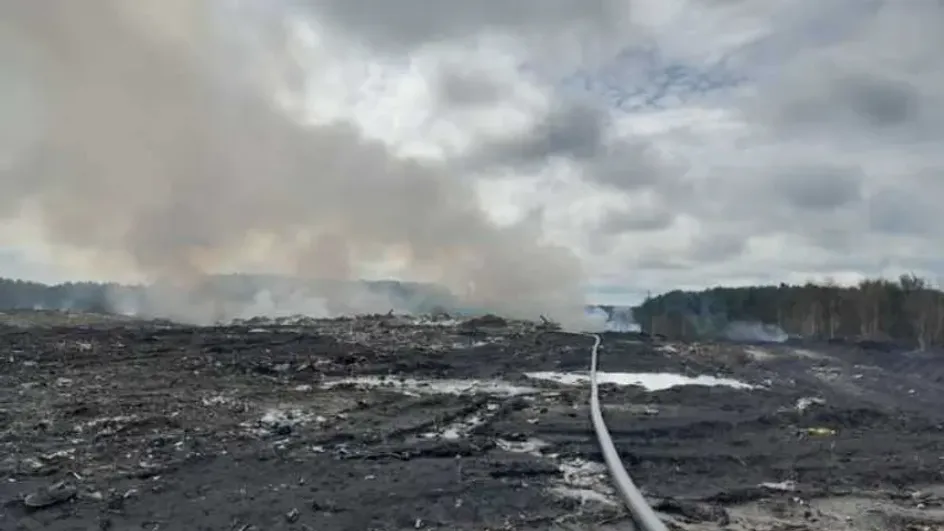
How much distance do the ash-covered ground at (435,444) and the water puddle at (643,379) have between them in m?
0.11

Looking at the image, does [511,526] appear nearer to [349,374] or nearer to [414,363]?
[349,374]

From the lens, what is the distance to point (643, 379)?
47.7 feet

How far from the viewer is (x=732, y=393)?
12047mm

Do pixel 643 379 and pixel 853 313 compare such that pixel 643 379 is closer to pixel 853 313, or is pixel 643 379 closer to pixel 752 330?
pixel 853 313

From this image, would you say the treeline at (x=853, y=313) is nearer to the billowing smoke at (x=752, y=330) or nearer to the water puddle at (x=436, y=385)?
the billowing smoke at (x=752, y=330)

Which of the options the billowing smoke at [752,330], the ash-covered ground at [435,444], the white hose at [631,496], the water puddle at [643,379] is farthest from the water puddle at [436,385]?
the billowing smoke at [752,330]

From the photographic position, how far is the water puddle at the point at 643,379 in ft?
44.3

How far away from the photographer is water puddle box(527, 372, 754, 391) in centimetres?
1350

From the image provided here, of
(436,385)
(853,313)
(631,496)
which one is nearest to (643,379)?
(436,385)

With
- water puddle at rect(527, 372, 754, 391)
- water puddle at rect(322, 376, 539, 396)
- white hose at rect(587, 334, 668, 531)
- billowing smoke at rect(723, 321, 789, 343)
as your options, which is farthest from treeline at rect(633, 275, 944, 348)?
white hose at rect(587, 334, 668, 531)

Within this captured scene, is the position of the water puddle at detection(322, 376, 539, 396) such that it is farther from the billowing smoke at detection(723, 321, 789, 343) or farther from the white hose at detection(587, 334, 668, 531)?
the billowing smoke at detection(723, 321, 789, 343)

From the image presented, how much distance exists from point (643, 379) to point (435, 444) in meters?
7.74

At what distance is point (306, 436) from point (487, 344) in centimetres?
1197

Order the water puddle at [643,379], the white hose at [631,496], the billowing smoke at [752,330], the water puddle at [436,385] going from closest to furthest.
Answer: the white hose at [631,496], the water puddle at [436,385], the water puddle at [643,379], the billowing smoke at [752,330]
